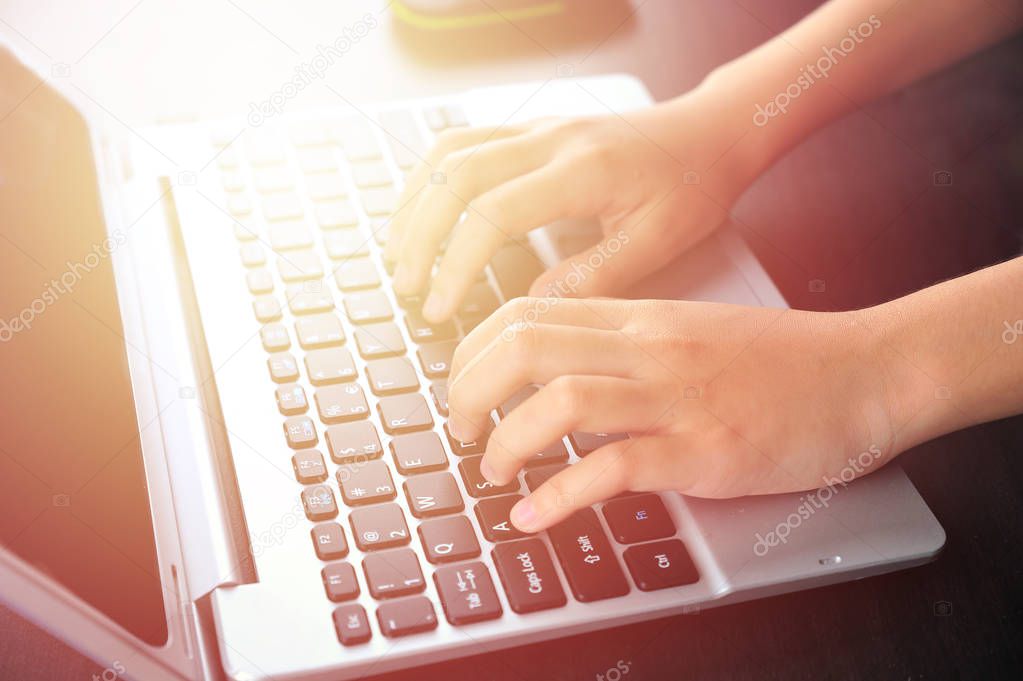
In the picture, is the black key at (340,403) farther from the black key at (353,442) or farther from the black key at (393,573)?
the black key at (393,573)

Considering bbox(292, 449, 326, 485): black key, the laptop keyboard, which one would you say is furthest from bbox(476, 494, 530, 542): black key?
bbox(292, 449, 326, 485): black key

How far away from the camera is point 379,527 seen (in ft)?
2.07

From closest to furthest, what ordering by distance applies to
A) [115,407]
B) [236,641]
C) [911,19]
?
1. [236,641]
2. [115,407]
3. [911,19]

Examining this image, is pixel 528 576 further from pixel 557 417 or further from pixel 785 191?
pixel 785 191

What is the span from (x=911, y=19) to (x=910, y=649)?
0.66 m

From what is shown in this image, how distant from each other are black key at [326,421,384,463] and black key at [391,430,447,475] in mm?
14

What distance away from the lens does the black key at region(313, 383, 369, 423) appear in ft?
2.30

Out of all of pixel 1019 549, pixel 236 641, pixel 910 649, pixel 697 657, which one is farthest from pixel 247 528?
pixel 1019 549

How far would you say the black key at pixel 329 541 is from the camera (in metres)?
0.62

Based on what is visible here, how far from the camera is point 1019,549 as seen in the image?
719 millimetres

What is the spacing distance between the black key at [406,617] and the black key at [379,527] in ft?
0.14

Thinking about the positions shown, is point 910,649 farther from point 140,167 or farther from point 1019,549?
point 140,167

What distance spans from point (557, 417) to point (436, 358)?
144 millimetres

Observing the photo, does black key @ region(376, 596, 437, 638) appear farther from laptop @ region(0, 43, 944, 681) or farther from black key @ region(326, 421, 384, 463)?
black key @ region(326, 421, 384, 463)
